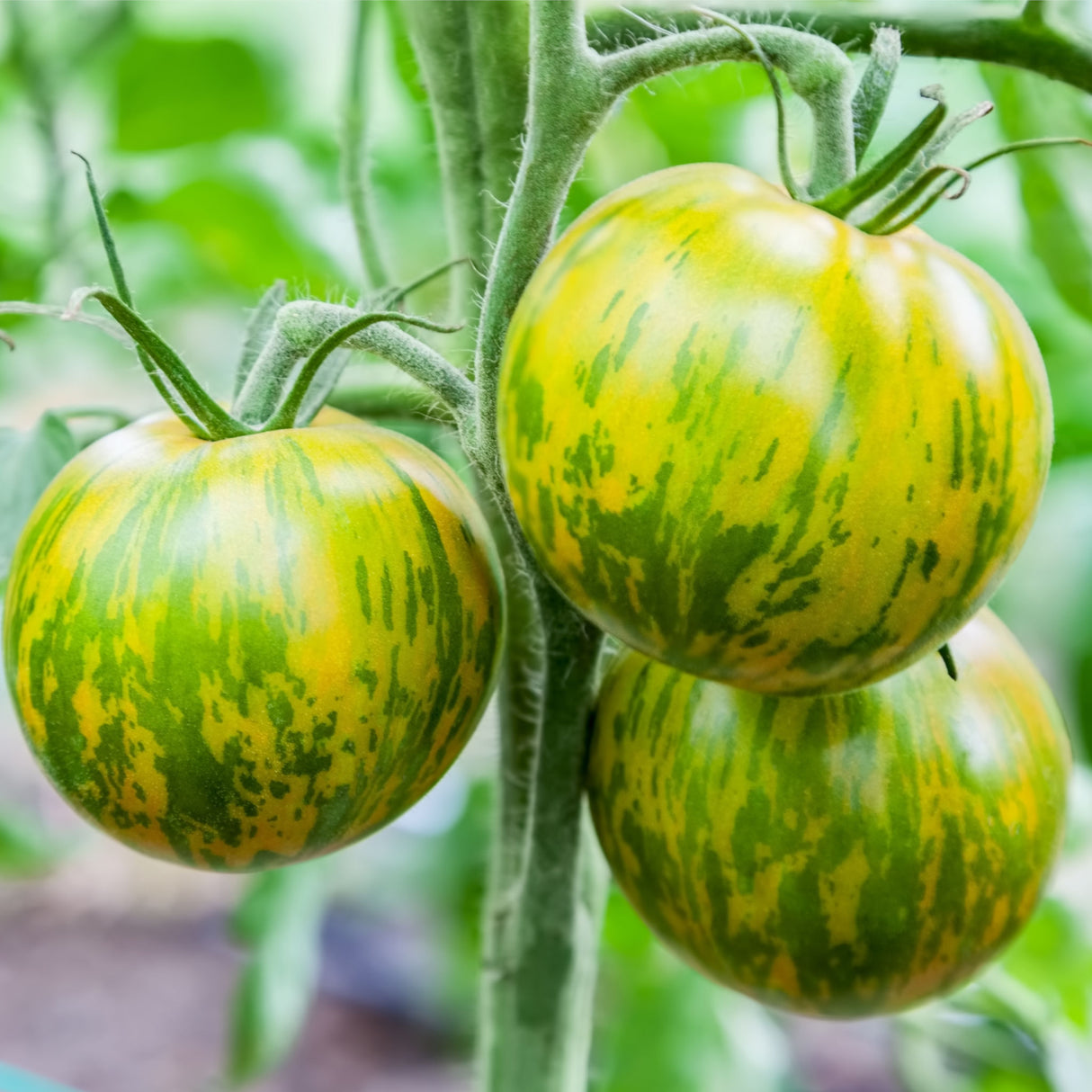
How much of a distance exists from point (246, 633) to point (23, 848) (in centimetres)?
78

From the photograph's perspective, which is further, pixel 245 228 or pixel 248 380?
pixel 245 228

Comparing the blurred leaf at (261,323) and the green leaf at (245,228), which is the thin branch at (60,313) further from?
the green leaf at (245,228)

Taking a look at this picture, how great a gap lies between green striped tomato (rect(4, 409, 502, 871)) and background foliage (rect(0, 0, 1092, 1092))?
21cm

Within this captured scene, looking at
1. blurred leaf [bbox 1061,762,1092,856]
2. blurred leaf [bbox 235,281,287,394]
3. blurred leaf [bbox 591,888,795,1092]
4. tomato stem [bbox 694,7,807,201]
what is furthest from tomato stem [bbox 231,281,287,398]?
blurred leaf [bbox 1061,762,1092,856]

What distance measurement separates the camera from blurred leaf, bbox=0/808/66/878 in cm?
107

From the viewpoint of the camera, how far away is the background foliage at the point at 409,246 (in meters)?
0.83

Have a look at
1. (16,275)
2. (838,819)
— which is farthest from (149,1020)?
(838,819)

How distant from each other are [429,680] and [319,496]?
0.07 meters

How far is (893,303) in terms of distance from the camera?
0.35 m

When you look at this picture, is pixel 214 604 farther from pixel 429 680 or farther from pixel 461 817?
pixel 461 817

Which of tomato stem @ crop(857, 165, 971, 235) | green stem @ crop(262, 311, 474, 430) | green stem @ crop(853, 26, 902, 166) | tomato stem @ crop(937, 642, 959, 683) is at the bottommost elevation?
tomato stem @ crop(937, 642, 959, 683)

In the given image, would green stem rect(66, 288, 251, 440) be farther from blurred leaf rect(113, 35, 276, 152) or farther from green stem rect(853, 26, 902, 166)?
blurred leaf rect(113, 35, 276, 152)

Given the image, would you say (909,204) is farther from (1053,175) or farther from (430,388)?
(1053,175)

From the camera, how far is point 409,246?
1.17 m
